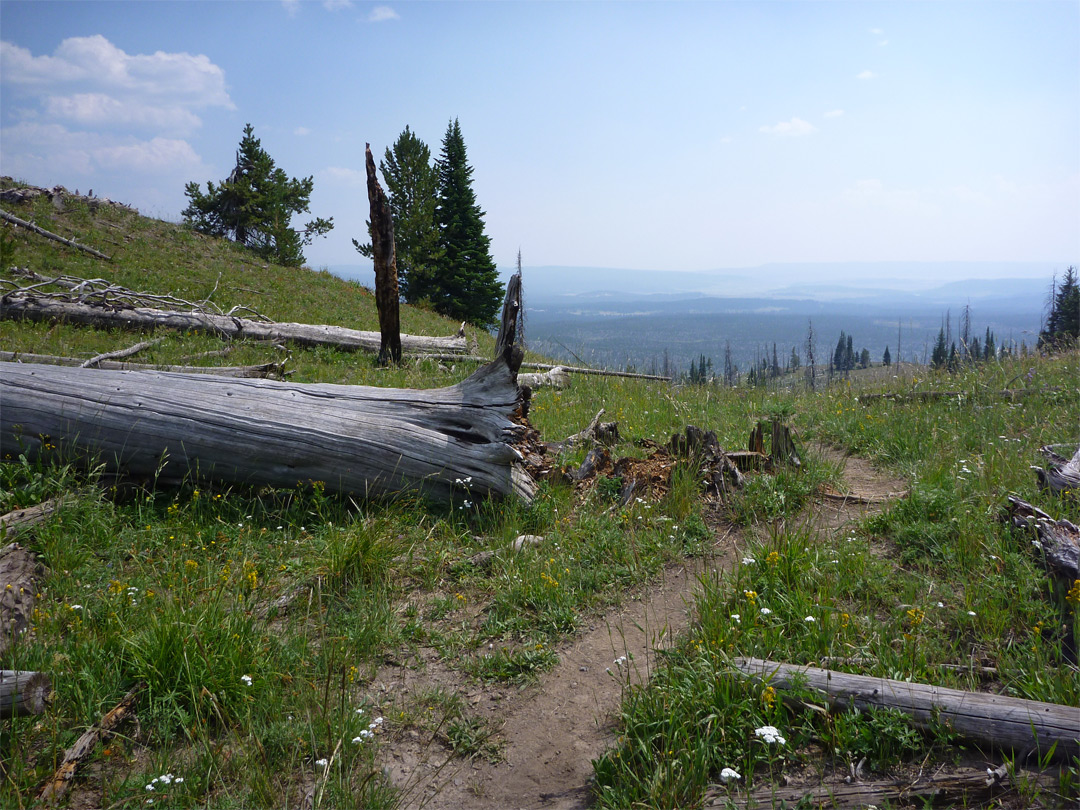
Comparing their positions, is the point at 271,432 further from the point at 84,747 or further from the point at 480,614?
the point at 84,747

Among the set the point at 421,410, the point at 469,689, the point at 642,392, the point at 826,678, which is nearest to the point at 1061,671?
the point at 826,678

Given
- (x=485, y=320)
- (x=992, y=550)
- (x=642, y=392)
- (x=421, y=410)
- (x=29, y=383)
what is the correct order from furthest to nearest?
(x=485, y=320) → (x=642, y=392) → (x=421, y=410) → (x=29, y=383) → (x=992, y=550)

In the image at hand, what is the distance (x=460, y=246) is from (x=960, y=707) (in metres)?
38.3

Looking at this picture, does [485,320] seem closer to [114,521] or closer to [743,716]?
[114,521]

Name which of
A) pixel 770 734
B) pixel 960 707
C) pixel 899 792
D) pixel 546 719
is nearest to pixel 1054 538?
pixel 960 707

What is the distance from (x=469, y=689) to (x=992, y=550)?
382 centimetres

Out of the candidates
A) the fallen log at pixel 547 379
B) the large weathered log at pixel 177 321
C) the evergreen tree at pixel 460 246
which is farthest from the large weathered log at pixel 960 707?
the evergreen tree at pixel 460 246

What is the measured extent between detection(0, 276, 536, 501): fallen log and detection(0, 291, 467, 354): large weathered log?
7.44 meters

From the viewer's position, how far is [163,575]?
4.37 meters

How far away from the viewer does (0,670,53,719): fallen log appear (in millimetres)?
2922

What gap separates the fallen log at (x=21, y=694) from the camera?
2922 mm

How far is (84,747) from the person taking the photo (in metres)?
2.91

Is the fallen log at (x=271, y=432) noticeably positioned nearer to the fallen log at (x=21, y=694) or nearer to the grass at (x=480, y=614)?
the grass at (x=480, y=614)

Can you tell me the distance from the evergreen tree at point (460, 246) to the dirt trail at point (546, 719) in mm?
35312
